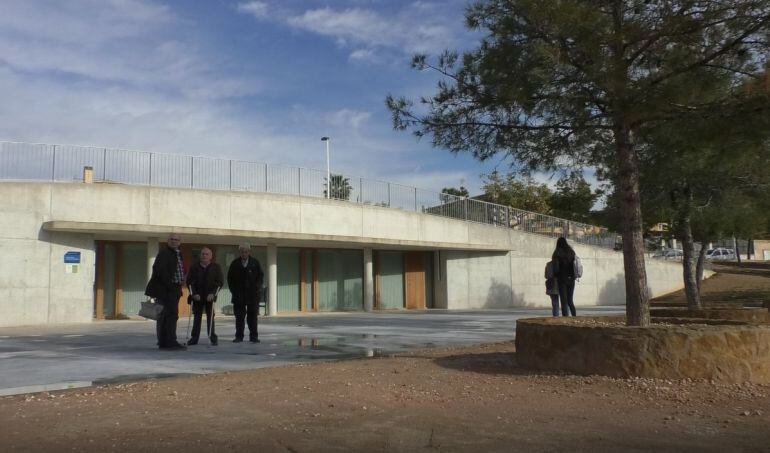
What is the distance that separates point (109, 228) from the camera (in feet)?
53.8

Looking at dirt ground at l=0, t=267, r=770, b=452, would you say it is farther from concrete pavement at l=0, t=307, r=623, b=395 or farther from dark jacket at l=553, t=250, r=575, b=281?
dark jacket at l=553, t=250, r=575, b=281

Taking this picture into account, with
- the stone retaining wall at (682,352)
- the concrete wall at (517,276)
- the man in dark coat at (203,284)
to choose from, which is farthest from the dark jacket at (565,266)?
the concrete wall at (517,276)

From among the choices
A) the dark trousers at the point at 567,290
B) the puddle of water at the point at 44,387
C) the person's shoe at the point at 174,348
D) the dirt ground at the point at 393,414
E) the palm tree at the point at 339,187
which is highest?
the palm tree at the point at 339,187

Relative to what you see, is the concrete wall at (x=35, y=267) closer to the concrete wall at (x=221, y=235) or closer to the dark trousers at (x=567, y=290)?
the concrete wall at (x=221, y=235)

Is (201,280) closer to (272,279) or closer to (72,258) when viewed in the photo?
(72,258)

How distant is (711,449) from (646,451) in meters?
0.46

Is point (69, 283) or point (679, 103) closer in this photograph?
point (679, 103)

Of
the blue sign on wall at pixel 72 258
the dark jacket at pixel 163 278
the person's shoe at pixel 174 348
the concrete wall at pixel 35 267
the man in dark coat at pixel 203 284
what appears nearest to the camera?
the dark jacket at pixel 163 278

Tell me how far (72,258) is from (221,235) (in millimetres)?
3971

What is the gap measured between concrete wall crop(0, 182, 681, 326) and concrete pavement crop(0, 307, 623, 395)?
6.34 feet

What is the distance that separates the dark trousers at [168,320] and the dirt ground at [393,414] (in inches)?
101

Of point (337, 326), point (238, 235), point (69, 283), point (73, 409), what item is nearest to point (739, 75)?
point (73, 409)

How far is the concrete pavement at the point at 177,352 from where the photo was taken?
7.08 meters

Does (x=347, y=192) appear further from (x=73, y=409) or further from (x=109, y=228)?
(x=73, y=409)
